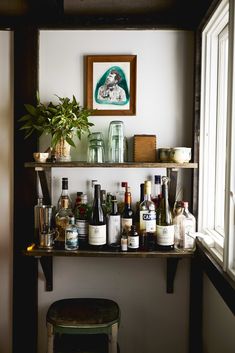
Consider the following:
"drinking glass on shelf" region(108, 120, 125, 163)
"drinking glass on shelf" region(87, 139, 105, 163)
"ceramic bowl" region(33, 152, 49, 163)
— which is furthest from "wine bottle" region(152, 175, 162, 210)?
"ceramic bowl" region(33, 152, 49, 163)

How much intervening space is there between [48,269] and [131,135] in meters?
0.92

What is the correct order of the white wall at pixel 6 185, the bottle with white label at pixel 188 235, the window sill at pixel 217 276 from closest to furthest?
the window sill at pixel 217 276, the bottle with white label at pixel 188 235, the white wall at pixel 6 185

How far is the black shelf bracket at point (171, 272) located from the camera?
1.87 m

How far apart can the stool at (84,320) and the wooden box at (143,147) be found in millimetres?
821

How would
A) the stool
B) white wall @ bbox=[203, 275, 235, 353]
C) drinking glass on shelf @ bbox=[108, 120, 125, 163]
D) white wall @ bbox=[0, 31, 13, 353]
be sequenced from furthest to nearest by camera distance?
1. white wall @ bbox=[0, 31, 13, 353]
2. drinking glass on shelf @ bbox=[108, 120, 125, 163]
3. the stool
4. white wall @ bbox=[203, 275, 235, 353]

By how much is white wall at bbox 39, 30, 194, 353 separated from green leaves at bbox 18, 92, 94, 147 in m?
0.15

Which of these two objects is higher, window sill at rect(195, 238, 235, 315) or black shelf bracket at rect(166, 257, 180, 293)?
window sill at rect(195, 238, 235, 315)

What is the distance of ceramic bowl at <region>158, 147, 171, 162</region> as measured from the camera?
1.76 m

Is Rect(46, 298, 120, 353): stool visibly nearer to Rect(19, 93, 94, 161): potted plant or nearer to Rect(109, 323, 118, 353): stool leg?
Rect(109, 323, 118, 353): stool leg

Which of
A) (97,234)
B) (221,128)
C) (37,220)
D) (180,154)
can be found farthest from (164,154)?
(37,220)

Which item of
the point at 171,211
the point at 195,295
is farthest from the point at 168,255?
the point at 195,295

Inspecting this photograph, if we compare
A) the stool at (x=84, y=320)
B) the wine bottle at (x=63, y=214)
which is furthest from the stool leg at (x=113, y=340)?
the wine bottle at (x=63, y=214)

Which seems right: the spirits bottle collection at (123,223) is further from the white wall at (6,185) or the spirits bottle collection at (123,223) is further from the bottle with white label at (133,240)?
the white wall at (6,185)

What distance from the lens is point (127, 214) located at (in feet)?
5.87
